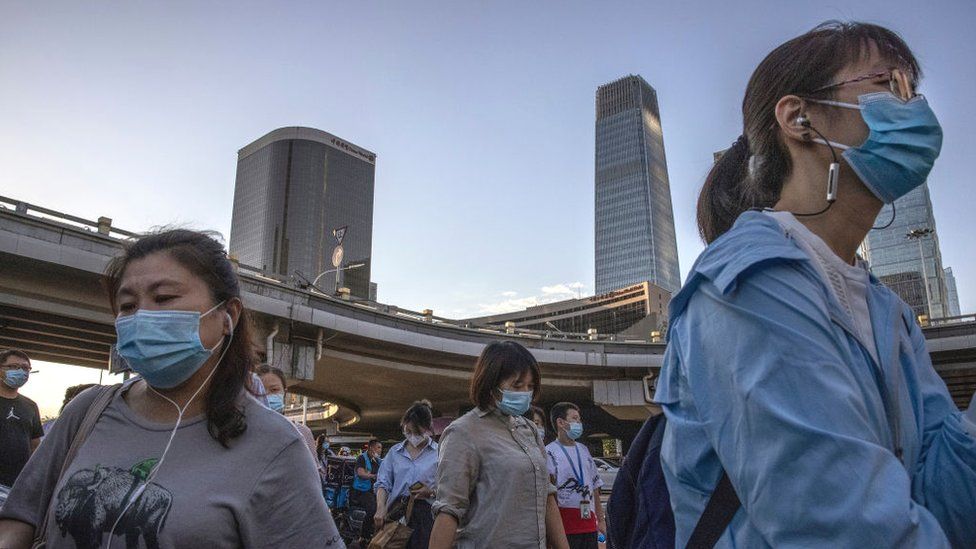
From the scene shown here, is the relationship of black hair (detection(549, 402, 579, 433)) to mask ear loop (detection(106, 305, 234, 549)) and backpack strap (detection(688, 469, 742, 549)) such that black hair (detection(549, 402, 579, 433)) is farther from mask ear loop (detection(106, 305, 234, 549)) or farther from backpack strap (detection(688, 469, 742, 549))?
backpack strap (detection(688, 469, 742, 549))

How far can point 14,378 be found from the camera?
255 inches

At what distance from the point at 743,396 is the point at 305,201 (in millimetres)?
135281

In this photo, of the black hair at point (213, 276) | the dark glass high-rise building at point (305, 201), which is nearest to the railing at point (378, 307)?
the black hair at point (213, 276)

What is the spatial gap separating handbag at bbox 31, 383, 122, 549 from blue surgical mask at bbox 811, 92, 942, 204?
231cm

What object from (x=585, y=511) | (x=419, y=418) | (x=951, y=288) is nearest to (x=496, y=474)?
(x=585, y=511)

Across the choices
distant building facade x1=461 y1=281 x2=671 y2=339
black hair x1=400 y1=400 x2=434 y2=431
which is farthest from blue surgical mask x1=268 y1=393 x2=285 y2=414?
distant building facade x1=461 y1=281 x2=671 y2=339

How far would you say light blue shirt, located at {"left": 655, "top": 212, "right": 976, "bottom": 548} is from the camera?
3.08ft

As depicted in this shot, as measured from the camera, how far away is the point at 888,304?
1361 millimetres

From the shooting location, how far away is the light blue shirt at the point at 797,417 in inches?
37.0

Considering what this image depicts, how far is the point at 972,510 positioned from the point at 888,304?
457mm

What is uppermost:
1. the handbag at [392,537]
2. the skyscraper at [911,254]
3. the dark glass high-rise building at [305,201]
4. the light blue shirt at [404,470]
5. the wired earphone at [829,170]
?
the dark glass high-rise building at [305,201]

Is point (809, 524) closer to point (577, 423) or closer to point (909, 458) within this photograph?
point (909, 458)

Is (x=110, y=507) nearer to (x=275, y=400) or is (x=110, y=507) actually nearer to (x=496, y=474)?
(x=496, y=474)

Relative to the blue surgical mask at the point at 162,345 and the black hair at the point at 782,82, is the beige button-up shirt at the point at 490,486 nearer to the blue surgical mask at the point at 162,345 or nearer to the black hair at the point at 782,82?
the blue surgical mask at the point at 162,345
